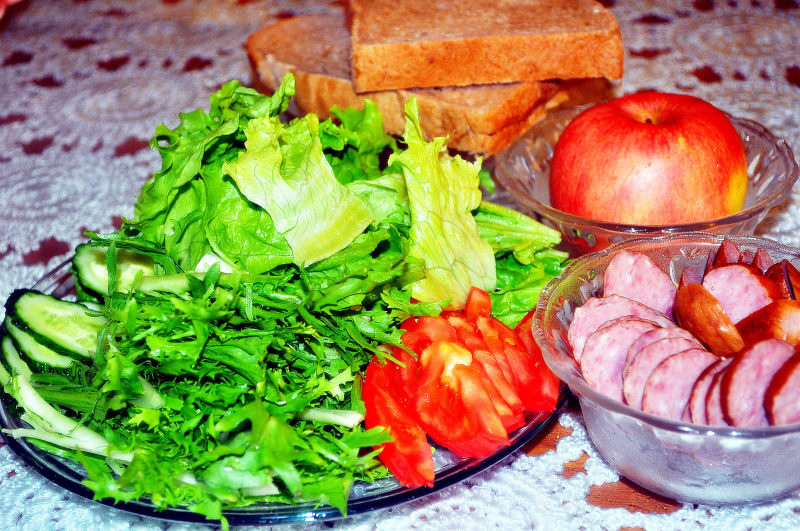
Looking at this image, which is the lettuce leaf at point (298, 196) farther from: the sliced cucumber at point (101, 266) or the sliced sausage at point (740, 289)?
the sliced sausage at point (740, 289)

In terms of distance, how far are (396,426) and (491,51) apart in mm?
1180

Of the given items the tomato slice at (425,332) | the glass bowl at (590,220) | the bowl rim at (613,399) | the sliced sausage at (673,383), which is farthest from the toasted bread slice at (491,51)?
the sliced sausage at (673,383)

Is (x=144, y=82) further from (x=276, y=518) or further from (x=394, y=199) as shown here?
(x=276, y=518)

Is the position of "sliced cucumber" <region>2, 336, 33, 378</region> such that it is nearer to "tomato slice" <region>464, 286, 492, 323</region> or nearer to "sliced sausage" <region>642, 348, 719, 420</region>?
"tomato slice" <region>464, 286, 492, 323</region>

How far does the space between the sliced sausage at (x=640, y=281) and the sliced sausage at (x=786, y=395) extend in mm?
275

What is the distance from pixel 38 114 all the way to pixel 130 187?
666mm

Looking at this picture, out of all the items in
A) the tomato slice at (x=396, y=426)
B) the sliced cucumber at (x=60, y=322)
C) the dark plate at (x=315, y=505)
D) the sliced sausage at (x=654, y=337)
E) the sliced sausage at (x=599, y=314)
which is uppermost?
the sliced sausage at (x=654, y=337)

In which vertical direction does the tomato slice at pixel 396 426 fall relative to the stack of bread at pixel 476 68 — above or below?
below

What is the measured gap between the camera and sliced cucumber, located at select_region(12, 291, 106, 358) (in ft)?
3.94

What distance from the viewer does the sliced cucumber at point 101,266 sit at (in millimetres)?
1338

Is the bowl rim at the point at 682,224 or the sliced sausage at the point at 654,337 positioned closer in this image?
the sliced sausage at the point at 654,337

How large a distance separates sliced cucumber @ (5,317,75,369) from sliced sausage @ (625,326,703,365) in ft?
2.72

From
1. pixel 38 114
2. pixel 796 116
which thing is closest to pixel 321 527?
pixel 796 116

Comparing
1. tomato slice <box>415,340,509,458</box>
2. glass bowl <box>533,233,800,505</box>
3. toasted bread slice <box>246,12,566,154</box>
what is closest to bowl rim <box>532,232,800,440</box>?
glass bowl <box>533,233,800,505</box>
